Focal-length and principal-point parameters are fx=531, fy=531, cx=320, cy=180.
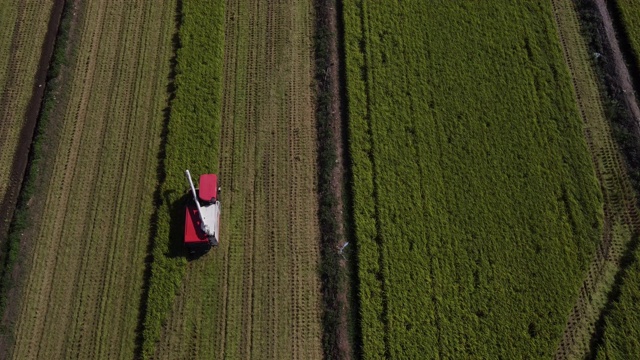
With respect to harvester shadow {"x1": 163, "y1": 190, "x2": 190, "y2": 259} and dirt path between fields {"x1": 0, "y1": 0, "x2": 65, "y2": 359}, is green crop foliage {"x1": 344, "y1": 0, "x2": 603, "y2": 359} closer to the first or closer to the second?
harvester shadow {"x1": 163, "y1": 190, "x2": 190, "y2": 259}

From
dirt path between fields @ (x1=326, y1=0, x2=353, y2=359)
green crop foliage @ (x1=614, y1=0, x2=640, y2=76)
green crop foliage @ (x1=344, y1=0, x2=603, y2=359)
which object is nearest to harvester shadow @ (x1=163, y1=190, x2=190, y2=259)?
dirt path between fields @ (x1=326, y1=0, x2=353, y2=359)

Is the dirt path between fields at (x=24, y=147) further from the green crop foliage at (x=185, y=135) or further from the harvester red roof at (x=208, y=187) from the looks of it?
the harvester red roof at (x=208, y=187)

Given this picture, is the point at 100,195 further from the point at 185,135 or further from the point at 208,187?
the point at 208,187

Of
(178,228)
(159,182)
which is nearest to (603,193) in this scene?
(178,228)

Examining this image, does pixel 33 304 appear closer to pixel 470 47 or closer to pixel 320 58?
pixel 320 58

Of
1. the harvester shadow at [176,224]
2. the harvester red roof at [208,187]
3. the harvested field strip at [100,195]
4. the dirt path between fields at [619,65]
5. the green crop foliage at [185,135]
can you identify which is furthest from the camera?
the dirt path between fields at [619,65]

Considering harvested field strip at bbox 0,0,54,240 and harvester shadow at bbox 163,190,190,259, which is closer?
harvester shadow at bbox 163,190,190,259

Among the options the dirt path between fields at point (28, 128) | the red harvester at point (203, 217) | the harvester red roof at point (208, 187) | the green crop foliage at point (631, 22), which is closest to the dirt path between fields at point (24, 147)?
the dirt path between fields at point (28, 128)
